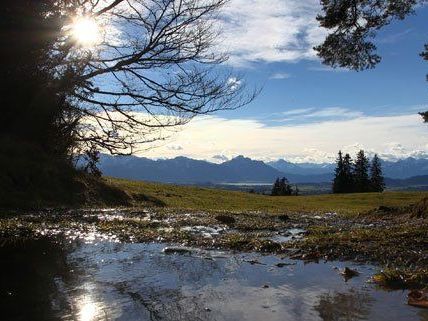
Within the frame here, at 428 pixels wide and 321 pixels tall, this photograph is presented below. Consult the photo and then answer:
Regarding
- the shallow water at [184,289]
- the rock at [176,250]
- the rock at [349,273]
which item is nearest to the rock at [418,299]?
the shallow water at [184,289]

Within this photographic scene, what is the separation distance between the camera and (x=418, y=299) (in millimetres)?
4691

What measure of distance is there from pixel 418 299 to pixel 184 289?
2458mm

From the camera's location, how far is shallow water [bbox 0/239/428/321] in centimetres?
454

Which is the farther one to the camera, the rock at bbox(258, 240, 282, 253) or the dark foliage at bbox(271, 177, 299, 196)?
the dark foliage at bbox(271, 177, 299, 196)

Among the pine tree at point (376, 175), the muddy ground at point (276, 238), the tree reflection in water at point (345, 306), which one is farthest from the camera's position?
the pine tree at point (376, 175)

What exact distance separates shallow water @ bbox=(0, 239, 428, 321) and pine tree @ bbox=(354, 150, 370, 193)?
94807mm

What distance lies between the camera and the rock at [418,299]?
458 cm

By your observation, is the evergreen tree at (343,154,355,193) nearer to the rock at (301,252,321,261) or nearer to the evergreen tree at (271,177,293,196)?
the evergreen tree at (271,177,293,196)

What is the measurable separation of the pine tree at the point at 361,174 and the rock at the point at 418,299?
317 feet

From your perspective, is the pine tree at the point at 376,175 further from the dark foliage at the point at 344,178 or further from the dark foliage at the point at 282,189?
the dark foliage at the point at 282,189

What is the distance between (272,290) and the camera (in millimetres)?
5426

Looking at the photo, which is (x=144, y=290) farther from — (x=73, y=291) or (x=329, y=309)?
(x=329, y=309)

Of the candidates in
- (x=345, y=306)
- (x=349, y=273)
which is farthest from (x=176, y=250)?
(x=345, y=306)

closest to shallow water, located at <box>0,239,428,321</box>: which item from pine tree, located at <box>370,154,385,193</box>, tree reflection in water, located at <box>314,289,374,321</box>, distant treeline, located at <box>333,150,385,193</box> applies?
tree reflection in water, located at <box>314,289,374,321</box>
